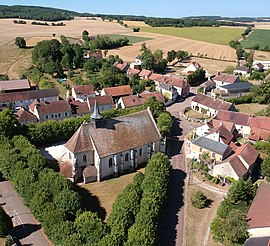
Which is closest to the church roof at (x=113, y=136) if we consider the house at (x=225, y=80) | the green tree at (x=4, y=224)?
the green tree at (x=4, y=224)

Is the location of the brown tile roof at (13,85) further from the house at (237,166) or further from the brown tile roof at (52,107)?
the house at (237,166)

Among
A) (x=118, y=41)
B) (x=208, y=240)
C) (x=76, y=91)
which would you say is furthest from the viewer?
(x=118, y=41)

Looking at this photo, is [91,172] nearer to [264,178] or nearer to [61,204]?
[61,204]

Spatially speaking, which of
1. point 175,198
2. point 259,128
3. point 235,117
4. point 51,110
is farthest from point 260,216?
point 51,110

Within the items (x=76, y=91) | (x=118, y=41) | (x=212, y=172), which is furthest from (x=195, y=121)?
(x=118, y=41)

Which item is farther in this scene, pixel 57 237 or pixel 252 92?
pixel 252 92

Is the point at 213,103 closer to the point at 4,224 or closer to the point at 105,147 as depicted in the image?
the point at 105,147
